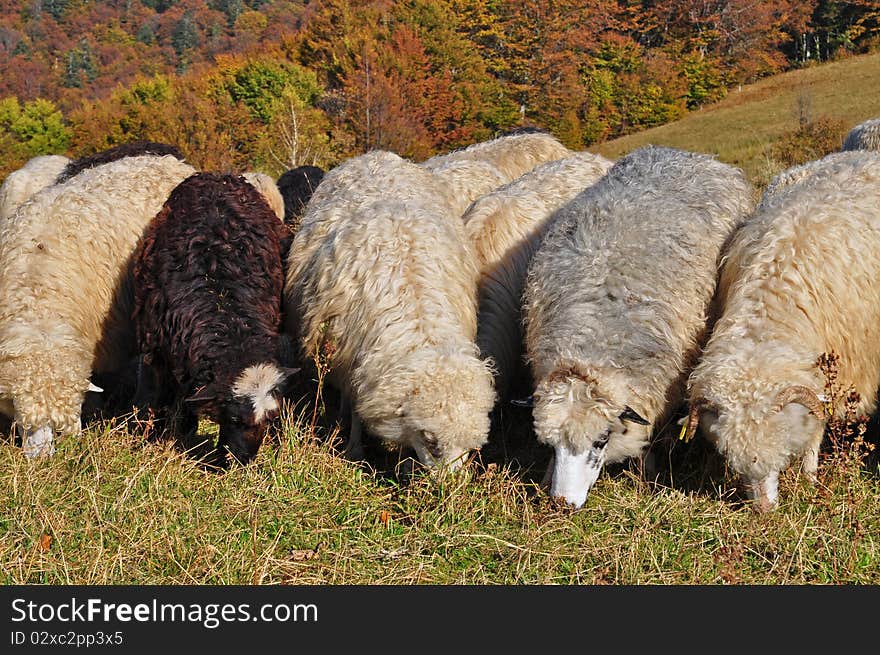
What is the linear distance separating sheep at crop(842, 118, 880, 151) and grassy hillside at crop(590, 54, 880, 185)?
14174 mm

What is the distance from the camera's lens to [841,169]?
592cm

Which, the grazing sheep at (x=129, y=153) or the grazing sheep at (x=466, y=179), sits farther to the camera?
the grazing sheep at (x=129, y=153)

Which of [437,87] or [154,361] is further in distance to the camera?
[437,87]

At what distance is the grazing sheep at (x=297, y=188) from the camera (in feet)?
33.1

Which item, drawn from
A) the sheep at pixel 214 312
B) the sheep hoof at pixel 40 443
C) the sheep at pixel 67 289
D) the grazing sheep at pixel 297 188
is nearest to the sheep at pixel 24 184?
the grazing sheep at pixel 297 188

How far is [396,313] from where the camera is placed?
5305 mm

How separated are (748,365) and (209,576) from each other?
9.80 ft

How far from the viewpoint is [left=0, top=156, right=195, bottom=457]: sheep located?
211 inches

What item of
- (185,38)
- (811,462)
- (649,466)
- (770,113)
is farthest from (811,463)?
(185,38)

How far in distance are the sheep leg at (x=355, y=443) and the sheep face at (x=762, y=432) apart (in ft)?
7.46

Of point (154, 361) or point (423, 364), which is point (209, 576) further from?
point (154, 361)

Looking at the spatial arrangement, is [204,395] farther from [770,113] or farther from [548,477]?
[770,113]

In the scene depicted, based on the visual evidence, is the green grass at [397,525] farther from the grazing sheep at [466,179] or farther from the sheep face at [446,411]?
the grazing sheep at [466,179]

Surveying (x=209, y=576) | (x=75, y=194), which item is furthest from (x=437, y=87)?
(x=209, y=576)
